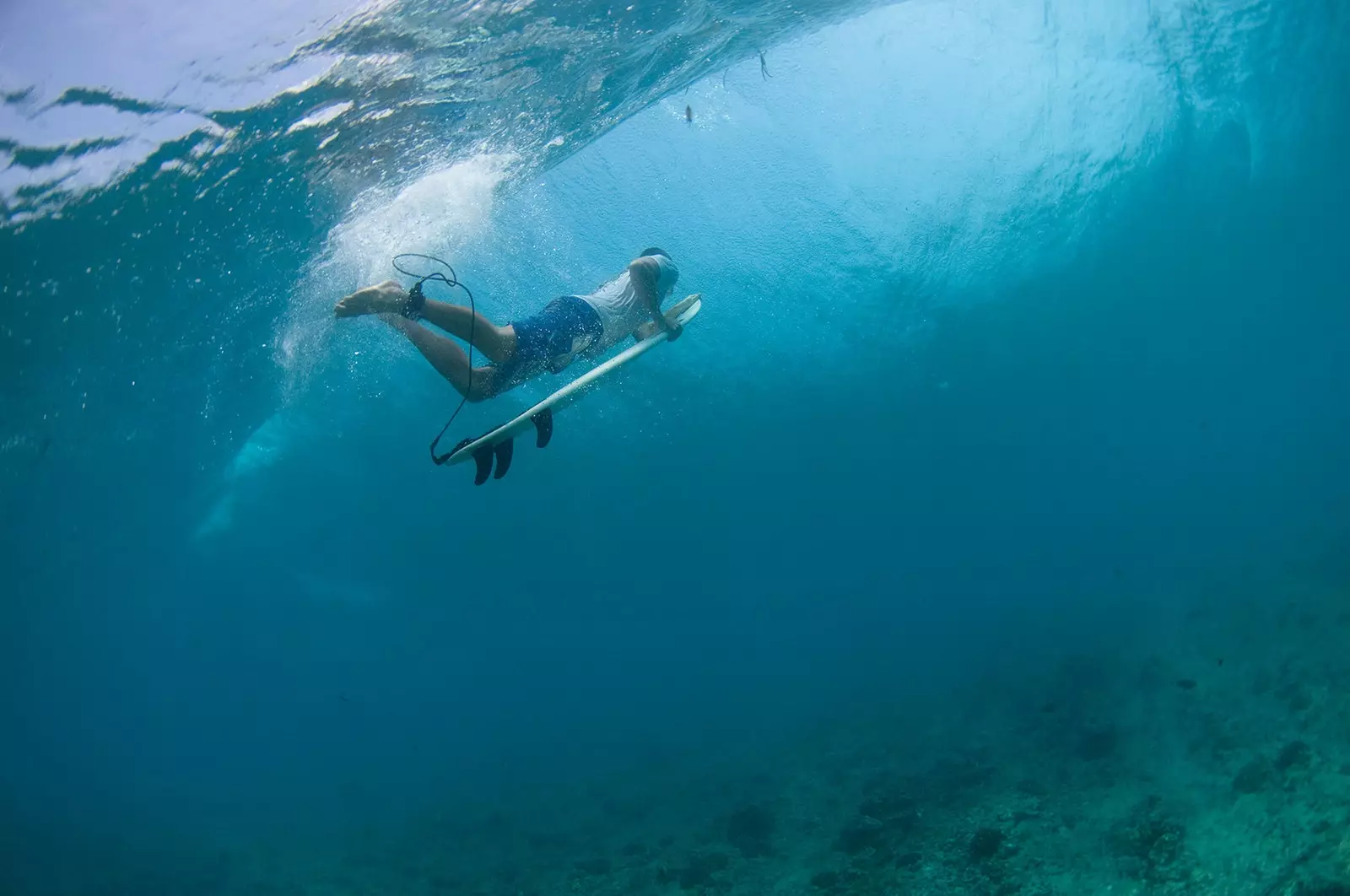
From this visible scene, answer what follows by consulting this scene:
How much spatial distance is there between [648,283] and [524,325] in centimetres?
157

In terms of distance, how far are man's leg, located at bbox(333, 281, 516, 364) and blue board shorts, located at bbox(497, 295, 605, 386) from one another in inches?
12.9

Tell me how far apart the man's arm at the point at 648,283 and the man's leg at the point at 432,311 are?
182cm

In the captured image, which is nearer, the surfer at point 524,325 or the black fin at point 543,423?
the surfer at point 524,325


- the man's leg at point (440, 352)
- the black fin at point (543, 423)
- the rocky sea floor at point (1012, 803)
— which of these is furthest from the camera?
the rocky sea floor at point (1012, 803)

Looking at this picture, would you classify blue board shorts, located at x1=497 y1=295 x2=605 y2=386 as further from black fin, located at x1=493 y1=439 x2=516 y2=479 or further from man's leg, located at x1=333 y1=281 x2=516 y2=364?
black fin, located at x1=493 y1=439 x2=516 y2=479

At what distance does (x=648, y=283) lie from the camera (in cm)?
679

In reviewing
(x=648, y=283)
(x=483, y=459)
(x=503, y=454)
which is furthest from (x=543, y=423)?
(x=648, y=283)

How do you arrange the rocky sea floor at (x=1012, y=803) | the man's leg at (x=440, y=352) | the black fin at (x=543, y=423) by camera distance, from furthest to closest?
1. the rocky sea floor at (x=1012, y=803)
2. the black fin at (x=543, y=423)
3. the man's leg at (x=440, y=352)

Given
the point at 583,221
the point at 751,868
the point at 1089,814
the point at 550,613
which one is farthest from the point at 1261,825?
the point at 550,613

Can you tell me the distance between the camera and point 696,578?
155 feet

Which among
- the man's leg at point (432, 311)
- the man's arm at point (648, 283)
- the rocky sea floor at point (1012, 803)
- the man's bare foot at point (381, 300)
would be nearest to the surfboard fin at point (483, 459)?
the man's leg at point (432, 311)

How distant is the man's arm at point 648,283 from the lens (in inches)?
265

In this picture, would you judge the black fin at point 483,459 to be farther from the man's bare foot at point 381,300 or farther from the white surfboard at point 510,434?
the man's bare foot at point 381,300

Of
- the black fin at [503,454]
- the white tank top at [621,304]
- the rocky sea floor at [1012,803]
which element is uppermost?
the white tank top at [621,304]
